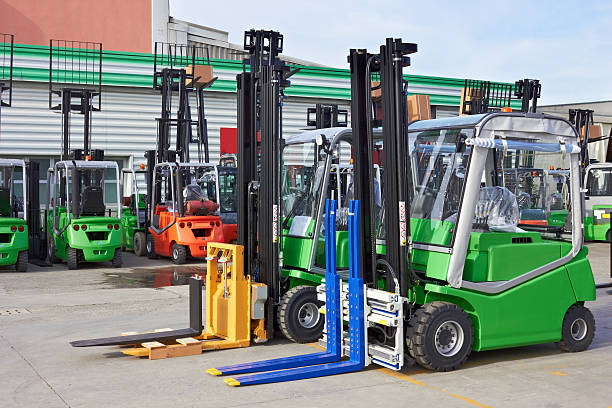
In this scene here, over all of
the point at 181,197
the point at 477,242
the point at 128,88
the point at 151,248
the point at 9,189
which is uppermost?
the point at 128,88

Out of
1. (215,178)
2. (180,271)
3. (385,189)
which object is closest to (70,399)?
(385,189)

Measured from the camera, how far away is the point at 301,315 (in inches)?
302

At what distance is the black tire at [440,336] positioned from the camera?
6336mm

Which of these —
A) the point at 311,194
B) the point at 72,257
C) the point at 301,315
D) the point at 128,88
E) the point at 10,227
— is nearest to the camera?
the point at 301,315

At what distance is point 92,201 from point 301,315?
923cm

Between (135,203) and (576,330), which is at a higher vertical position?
(135,203)

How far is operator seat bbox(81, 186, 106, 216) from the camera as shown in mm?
15641

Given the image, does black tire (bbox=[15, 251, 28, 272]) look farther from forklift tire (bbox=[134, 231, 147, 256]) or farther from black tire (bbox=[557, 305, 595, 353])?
black tire (bbox=[557, 305, 595, 353])

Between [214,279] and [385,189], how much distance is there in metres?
2.15

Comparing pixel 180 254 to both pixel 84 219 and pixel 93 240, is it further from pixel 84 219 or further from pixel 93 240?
pixel 84 219

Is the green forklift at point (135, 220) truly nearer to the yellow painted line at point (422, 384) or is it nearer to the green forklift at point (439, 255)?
the green forklift at point (439, 255)

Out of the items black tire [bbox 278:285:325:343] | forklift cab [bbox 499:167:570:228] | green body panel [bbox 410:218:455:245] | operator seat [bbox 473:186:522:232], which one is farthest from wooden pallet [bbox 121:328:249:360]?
forklift cab [bbox 499:167:570:228]

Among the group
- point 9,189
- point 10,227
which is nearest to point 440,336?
point 10,227

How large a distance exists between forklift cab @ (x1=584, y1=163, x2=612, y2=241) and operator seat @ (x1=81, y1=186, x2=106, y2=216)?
13463 millimetres
